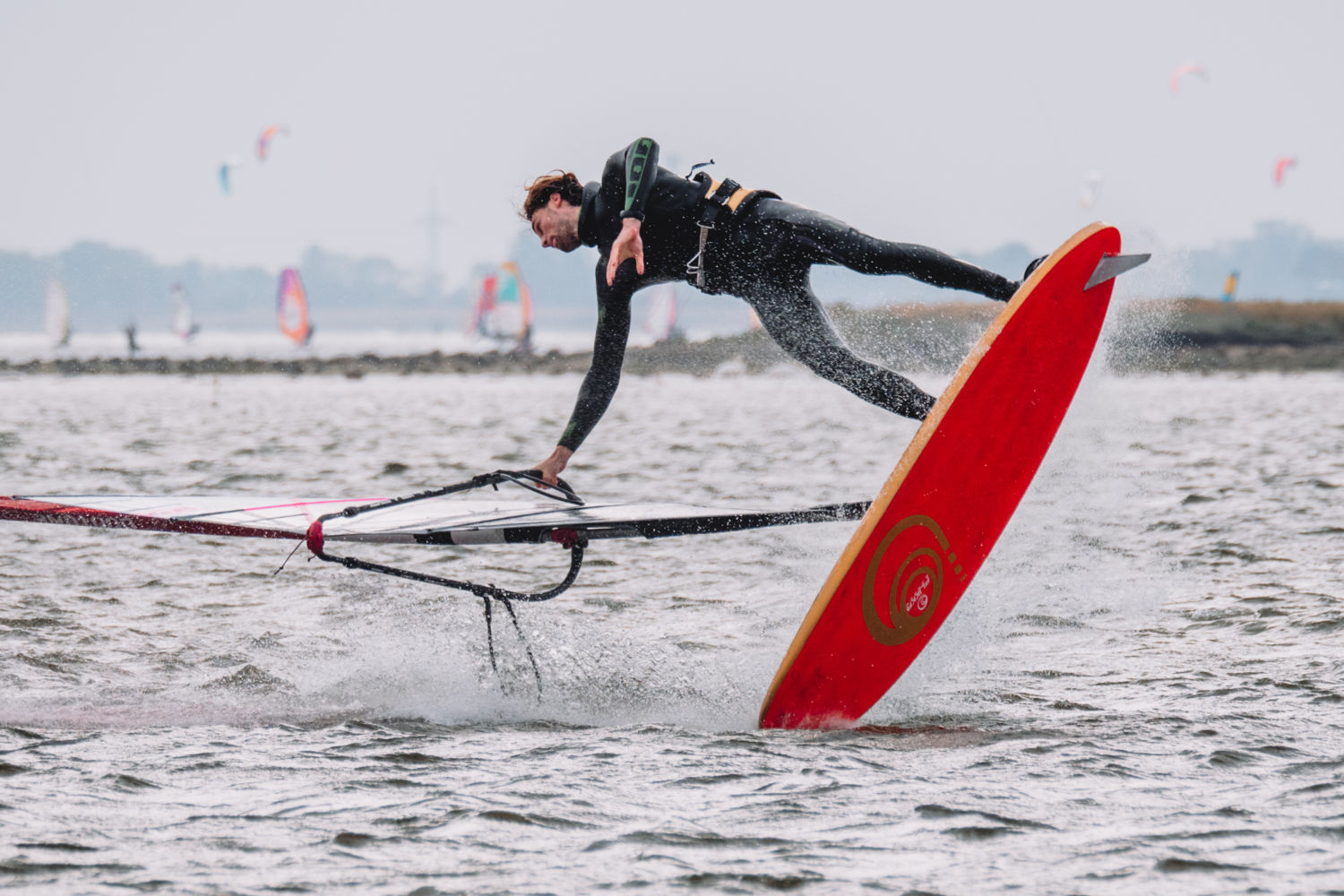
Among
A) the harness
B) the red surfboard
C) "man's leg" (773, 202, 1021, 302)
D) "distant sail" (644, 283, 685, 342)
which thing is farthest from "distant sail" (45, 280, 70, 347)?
the red surfboard

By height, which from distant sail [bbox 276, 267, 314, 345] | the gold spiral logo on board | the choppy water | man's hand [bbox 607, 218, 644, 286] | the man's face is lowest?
the choppy water

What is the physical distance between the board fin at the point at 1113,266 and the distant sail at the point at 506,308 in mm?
51587

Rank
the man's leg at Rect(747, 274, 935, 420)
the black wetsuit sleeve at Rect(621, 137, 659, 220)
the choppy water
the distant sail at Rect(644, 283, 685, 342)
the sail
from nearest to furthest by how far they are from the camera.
Answer: the choppy water, the sail, the black wetsuit sleeve at Rect(621, 137, 659, 220), the man's leg at Rect(747, 274, 935, 420), the distant sail at Rect(644, 283, 685, 342)

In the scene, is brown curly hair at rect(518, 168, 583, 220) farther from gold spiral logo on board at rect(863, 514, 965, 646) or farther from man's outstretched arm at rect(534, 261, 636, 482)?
gold spiral logo on board at rect(863, 514, 965, 646)

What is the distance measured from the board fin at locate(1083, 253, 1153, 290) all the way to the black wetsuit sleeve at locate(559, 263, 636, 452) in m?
1.85

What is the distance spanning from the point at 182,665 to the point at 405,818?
2.80 meters

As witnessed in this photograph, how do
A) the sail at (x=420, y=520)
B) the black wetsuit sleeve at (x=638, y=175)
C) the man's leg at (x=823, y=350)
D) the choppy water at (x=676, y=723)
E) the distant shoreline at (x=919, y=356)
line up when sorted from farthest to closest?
the distant shoreline at (x=919, y=356) < the man's leg at (x=823, y=350) < the black wetsuit sleeve at (x=638, y=175) < the sail at (x=420, y=520) < the choppy water at (x=676, y=723)

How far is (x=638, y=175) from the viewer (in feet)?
18.0

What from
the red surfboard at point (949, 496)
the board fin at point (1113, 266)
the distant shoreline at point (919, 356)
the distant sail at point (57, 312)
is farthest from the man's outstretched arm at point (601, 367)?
the distant sail at point (57, 312)

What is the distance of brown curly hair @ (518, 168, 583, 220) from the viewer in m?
5.80

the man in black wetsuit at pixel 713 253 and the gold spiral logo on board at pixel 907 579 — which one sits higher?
the man in black wetsuit at pixel 713 253

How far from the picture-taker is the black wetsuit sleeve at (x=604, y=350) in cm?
579

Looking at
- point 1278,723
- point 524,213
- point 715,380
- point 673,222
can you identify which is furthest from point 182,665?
point 715,380

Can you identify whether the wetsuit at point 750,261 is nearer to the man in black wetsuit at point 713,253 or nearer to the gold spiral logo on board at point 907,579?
the man in black wetsuit at point 713,253
